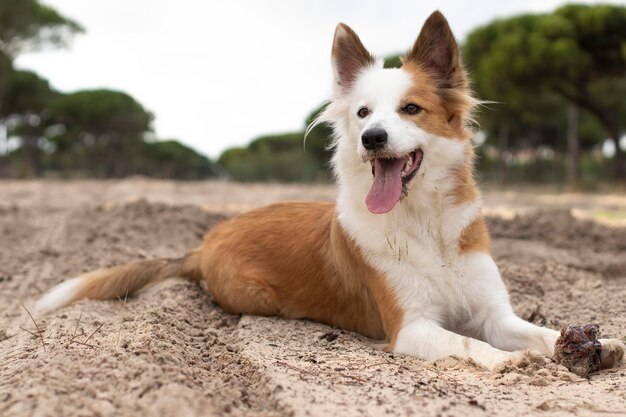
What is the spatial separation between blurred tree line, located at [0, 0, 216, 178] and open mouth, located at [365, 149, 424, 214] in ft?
101

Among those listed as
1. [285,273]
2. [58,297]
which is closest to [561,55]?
[285,273]

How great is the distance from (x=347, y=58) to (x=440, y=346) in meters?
2.18

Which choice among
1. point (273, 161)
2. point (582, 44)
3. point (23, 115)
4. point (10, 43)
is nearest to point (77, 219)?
point (582, 44)

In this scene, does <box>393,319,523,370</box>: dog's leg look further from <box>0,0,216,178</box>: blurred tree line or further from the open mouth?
<box>0,0,216,178</box>: blurred tree line

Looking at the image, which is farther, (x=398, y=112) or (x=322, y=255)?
(x=322, y=255)

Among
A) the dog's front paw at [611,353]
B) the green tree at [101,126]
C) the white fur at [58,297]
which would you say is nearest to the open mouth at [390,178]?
the dog's front paw at [611,353]

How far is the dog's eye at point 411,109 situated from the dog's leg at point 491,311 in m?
0.96

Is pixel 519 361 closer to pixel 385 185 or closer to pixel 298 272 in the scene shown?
pixel 385 185

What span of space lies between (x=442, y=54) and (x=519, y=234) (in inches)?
183

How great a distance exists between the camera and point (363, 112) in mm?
3908

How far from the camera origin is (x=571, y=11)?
23328 mm

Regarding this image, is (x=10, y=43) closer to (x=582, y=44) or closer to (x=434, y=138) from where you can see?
(x=582, y=44)

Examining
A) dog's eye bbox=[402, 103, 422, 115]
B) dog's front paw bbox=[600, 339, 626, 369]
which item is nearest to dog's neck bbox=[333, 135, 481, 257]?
dog's eye bbox=[402, 103, 422, 115]

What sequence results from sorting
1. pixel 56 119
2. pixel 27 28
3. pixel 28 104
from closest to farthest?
pixel 27 28 → pixel 28 104 → pixel 56 119
